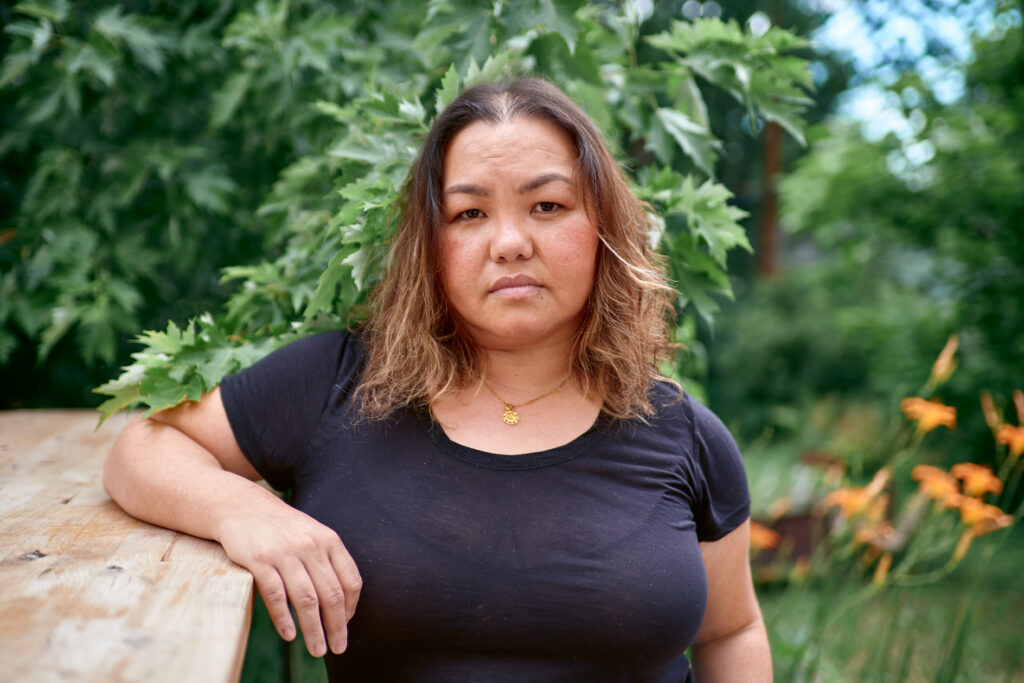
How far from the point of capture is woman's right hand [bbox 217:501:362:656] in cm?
136

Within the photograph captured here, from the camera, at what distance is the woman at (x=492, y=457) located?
153cm

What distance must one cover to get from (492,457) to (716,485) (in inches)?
20.2

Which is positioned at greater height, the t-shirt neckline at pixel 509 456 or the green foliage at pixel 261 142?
the green foliage at pixel 261 142

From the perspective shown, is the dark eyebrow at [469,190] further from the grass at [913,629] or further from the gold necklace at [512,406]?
the grass at [913,629]

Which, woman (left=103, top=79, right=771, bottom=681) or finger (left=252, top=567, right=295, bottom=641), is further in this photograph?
woman (left=103, top=79, right=771, bottom=681)

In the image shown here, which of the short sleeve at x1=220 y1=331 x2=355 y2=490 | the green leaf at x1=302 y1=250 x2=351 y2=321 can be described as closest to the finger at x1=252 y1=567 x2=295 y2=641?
the short sleeve at x1=220 y1=331 x2=355 y2=490

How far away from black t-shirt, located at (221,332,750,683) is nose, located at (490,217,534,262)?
38cm

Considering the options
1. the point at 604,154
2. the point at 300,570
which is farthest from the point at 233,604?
the point at 604,154

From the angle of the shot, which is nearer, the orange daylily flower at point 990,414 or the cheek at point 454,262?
the cheek at point 454,262

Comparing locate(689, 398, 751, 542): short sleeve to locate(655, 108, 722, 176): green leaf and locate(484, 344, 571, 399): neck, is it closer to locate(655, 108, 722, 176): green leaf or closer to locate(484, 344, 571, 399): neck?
locate(484, 344, 571, 399): neck

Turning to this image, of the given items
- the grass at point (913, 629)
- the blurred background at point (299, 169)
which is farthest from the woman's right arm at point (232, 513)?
the grass at point (913, 629)

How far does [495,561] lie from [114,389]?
0.93m

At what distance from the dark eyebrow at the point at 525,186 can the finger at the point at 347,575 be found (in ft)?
2.41

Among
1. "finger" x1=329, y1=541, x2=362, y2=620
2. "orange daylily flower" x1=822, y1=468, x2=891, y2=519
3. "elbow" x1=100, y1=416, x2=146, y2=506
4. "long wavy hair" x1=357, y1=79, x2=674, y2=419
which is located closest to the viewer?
"finger" x1=329, y1=541, x2=362, y2=620
